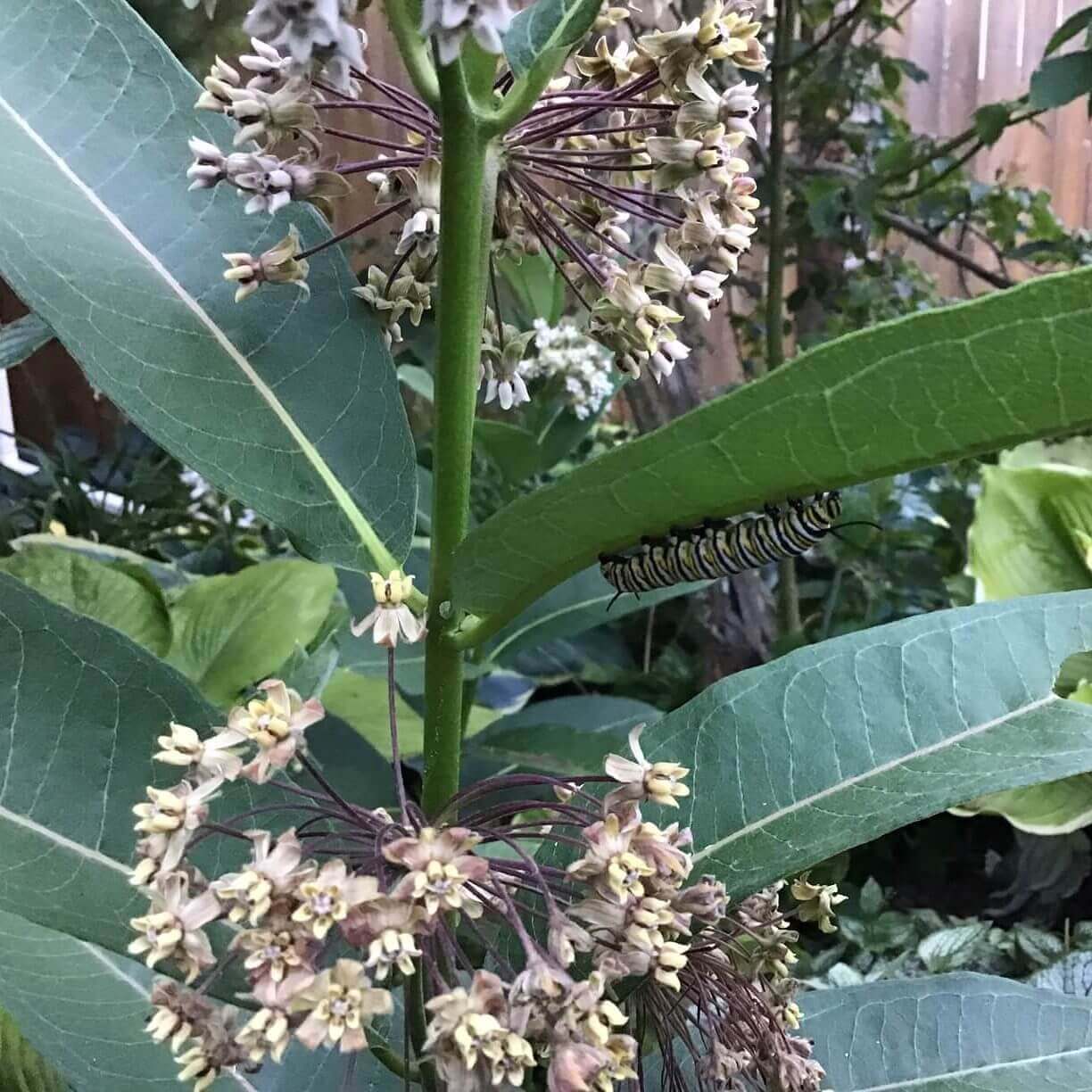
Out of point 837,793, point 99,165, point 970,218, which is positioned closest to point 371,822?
point 837,793

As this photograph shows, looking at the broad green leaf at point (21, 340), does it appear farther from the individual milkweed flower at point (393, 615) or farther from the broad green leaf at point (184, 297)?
the individual milkweed flower at point (393, 615)

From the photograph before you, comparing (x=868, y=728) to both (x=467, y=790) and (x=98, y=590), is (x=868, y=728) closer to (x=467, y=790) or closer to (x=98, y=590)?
(x=467, y=790)

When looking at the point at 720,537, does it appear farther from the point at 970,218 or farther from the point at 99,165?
the point at 970,218

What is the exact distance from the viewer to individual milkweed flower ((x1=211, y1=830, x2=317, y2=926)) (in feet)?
0.98

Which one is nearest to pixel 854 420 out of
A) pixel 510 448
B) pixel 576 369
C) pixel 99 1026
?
pixel 99 1026

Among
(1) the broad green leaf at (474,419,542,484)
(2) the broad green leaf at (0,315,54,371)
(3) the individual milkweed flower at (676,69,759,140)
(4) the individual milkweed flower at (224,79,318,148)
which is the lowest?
(4) the individual milkweed flower at (224,79,318,148)

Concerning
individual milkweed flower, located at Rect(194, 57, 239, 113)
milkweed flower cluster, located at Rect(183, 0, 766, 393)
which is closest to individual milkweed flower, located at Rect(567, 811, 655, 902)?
milkweed flower cluster, located at Rect(183, 0, 766, 393)

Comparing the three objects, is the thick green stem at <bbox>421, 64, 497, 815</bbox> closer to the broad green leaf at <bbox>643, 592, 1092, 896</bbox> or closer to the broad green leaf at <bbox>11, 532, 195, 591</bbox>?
the broad green leaf at <bbox>643, 592, 1092, 896</bbox>

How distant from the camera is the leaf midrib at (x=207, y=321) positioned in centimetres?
43

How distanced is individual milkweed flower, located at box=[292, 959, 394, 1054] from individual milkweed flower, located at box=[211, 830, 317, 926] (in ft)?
0.09

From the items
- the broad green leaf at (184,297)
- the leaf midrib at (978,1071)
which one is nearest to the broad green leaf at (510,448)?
the broad green leaf at (184,297)

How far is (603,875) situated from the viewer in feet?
1.09

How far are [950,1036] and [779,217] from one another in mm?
1088

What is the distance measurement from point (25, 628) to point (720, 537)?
280 mm
